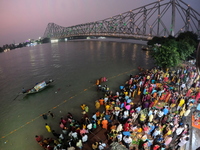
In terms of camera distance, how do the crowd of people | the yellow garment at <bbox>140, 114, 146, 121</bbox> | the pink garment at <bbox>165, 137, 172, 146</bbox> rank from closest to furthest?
the pink garment at <bbox>165, 137, 172, 146</bbox> → the crowd of people → the yellow garment at <bbox>140, 114, 146, 121</bbox>

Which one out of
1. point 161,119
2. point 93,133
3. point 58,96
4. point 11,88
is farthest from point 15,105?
point 161,119

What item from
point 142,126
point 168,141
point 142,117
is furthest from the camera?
point 142,117

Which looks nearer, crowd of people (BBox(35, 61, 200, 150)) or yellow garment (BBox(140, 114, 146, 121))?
crowd of people (BBox(35, 61, 200, 150))

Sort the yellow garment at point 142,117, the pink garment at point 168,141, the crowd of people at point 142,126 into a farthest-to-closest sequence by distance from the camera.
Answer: the yellow garment at point 142,117, the crowd of people at point 142,126, the pink garment at point 168,141

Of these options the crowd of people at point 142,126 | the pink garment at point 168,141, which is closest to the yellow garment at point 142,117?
the crowd of people at point 142,126

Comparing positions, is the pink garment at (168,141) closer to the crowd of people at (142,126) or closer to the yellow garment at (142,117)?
the crowd of people at (142,126)

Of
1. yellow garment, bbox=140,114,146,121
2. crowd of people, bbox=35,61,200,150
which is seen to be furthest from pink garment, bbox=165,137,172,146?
yellow garment, bbox=140,114,146,121

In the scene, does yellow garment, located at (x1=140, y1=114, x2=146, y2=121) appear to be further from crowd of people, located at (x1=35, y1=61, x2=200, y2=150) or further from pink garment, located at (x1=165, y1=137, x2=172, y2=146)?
pink garment, located at (x1=165, y1=137, x2=172, y2=146)

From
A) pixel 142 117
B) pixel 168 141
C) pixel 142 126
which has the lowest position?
pixel 168 141

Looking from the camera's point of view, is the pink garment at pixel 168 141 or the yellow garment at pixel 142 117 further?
the yellow garment at pixel 142 117

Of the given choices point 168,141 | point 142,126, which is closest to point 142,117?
point 142,126

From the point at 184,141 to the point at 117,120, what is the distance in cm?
428

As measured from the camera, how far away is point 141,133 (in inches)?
316

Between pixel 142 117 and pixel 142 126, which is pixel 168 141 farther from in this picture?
pixel 142 117
